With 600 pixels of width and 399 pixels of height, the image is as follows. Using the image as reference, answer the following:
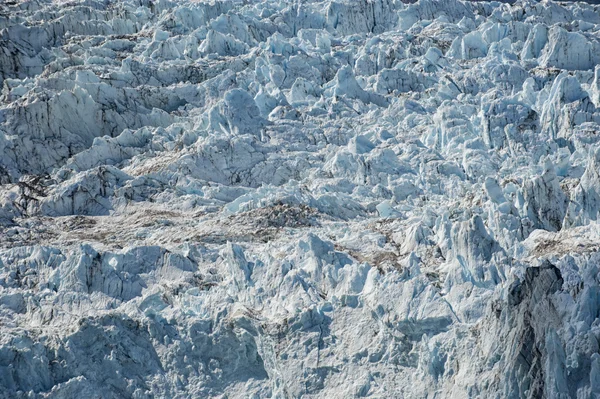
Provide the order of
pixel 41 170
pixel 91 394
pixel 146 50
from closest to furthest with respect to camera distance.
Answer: pixel 91 394
pixel 41 170
pixel 146 50

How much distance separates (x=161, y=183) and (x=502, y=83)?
19.0m

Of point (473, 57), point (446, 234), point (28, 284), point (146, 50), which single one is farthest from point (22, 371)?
point (473, 57)

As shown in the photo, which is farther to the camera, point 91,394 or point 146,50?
point 146,50

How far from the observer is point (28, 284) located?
31.0m

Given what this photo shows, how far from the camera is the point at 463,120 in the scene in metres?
44.8

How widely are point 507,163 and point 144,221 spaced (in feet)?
46.5

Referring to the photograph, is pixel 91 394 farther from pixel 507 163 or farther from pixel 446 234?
pixel 507 163

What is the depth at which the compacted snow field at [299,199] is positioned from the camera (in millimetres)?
26281

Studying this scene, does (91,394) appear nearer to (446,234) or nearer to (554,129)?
(446,234)

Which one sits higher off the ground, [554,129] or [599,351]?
[599,351]

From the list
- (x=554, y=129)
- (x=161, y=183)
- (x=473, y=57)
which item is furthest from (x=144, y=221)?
(x=473, y=57)

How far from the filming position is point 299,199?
37.4 m

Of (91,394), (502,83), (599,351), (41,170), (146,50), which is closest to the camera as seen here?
(599,351)

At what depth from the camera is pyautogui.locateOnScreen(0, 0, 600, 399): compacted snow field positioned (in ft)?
86.2
